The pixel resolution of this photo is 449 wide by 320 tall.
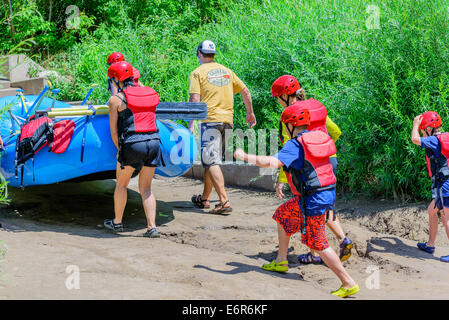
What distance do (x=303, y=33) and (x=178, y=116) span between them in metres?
2.93

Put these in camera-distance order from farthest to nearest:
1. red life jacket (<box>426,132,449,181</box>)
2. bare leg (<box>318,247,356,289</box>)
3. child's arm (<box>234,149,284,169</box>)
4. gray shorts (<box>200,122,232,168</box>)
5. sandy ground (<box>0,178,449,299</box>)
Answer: gray shorts (<box>200,122,232,168</box>) → red life jacket (<box>426,132,449,181</box>) → bare leg (<box>318,247,356,289</box>) → child's arm (<box>234,149,284,169</box>) → sandy ground (<box>0,178,449,299</box>)

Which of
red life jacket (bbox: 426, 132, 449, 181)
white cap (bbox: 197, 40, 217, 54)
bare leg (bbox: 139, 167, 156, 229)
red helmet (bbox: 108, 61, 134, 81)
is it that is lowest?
bare leg (bbox: 139, 167, 156, 229)

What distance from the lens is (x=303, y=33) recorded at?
8.05 metres

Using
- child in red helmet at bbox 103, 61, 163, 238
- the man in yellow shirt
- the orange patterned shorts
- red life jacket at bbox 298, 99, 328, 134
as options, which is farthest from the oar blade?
the orange patterned shorts

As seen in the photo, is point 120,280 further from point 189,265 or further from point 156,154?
point 156,154

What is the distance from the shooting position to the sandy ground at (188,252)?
147 inches

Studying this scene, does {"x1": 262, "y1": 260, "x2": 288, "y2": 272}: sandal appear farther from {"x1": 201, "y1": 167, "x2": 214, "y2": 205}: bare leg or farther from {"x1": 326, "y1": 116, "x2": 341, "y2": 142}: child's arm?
{"x1": 201, "y1": 167, "x2": 214, "y2": 205}: bare leg

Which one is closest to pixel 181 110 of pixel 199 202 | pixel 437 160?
pixel 199 202

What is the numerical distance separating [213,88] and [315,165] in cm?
260

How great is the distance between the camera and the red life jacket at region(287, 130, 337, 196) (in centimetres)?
399

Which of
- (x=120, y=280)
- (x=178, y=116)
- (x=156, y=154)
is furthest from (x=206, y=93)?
(x=120, y=280)

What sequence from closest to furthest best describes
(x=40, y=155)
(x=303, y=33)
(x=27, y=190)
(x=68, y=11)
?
(x=40, y=155) → (x=27, y=190) → (x=303, y=33) → (x=68, y=11)

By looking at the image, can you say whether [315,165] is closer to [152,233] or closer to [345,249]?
[345,249]

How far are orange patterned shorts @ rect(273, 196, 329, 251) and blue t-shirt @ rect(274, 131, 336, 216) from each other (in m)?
0.06
